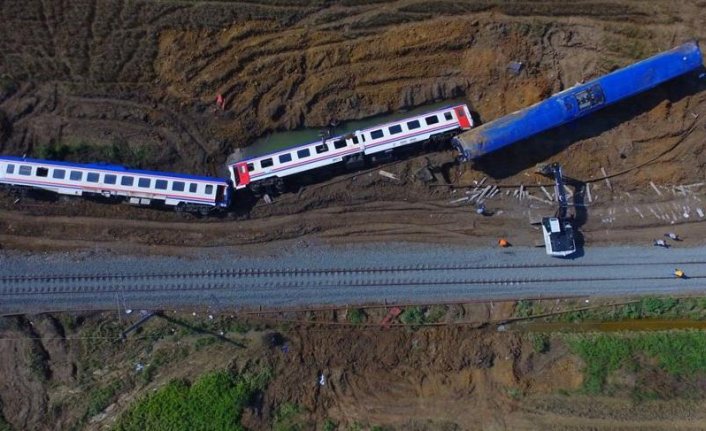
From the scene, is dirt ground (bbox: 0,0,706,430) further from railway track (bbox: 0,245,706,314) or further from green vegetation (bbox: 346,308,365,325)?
railway track (bbox: 0,245,706,314)

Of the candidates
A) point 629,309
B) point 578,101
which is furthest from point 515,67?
point 629,309

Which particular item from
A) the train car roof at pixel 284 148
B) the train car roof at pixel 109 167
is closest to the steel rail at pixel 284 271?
the train car roof at pixel 109 167

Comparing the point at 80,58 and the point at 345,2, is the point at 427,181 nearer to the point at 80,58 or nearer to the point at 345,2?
the point at 345,2

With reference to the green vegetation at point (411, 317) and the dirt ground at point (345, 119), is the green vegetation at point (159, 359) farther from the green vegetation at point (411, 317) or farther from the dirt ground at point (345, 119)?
the green vegetation at point (411, 317)

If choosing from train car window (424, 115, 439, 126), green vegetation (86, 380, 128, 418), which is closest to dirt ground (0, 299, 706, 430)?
green vegetation (86, 380, 128, 418)

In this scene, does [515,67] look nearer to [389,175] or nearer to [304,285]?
[389,175]

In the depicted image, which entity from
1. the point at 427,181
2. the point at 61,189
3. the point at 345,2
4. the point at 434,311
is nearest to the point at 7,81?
the point at 61,189
